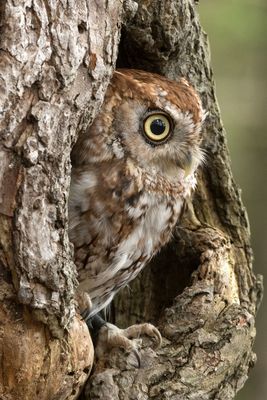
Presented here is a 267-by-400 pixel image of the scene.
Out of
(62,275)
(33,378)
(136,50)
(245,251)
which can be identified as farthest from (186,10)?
(33,378)

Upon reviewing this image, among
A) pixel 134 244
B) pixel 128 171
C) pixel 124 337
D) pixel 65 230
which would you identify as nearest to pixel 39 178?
pixel 65 230

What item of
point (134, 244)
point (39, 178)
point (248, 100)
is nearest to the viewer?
point (39, 178)

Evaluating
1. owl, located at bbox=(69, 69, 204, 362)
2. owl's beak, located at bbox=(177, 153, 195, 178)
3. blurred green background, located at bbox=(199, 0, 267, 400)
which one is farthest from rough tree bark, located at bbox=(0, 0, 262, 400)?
blurred green background, located at bbox=(199, 0, 267, 400)

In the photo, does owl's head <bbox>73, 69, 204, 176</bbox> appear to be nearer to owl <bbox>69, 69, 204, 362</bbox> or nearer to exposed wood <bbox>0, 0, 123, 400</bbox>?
owl <bbox>69, 69, 204, 362</bbox>

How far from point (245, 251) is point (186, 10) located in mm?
979

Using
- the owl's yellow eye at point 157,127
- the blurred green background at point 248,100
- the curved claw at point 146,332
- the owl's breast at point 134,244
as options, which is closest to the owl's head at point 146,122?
the owl's yellow eye at point 157,127

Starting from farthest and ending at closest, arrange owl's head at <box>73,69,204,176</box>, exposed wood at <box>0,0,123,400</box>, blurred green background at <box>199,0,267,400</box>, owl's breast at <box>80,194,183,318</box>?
blurred green background at <box>199,0,267,400</box>, owl's breast at <box>80,194,183,318</box>, owl's head at <box>73,69,204,176</box>, exposed wood at <box>0,0,123,400</box>

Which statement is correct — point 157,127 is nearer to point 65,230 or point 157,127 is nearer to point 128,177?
point 128,177

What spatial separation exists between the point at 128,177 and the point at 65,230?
457 mm

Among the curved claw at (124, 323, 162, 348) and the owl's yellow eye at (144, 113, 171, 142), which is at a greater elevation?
the owl's yellow eye at (144, 113, 171, 142)

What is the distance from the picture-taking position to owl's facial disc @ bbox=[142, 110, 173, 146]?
99.0 inches

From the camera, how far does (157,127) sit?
8.32ft

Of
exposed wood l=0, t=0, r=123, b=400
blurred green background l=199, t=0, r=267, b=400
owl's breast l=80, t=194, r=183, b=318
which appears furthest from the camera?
blurred green background l=199, t=0, r=267, b=400

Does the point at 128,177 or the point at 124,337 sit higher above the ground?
the point at 128,177
